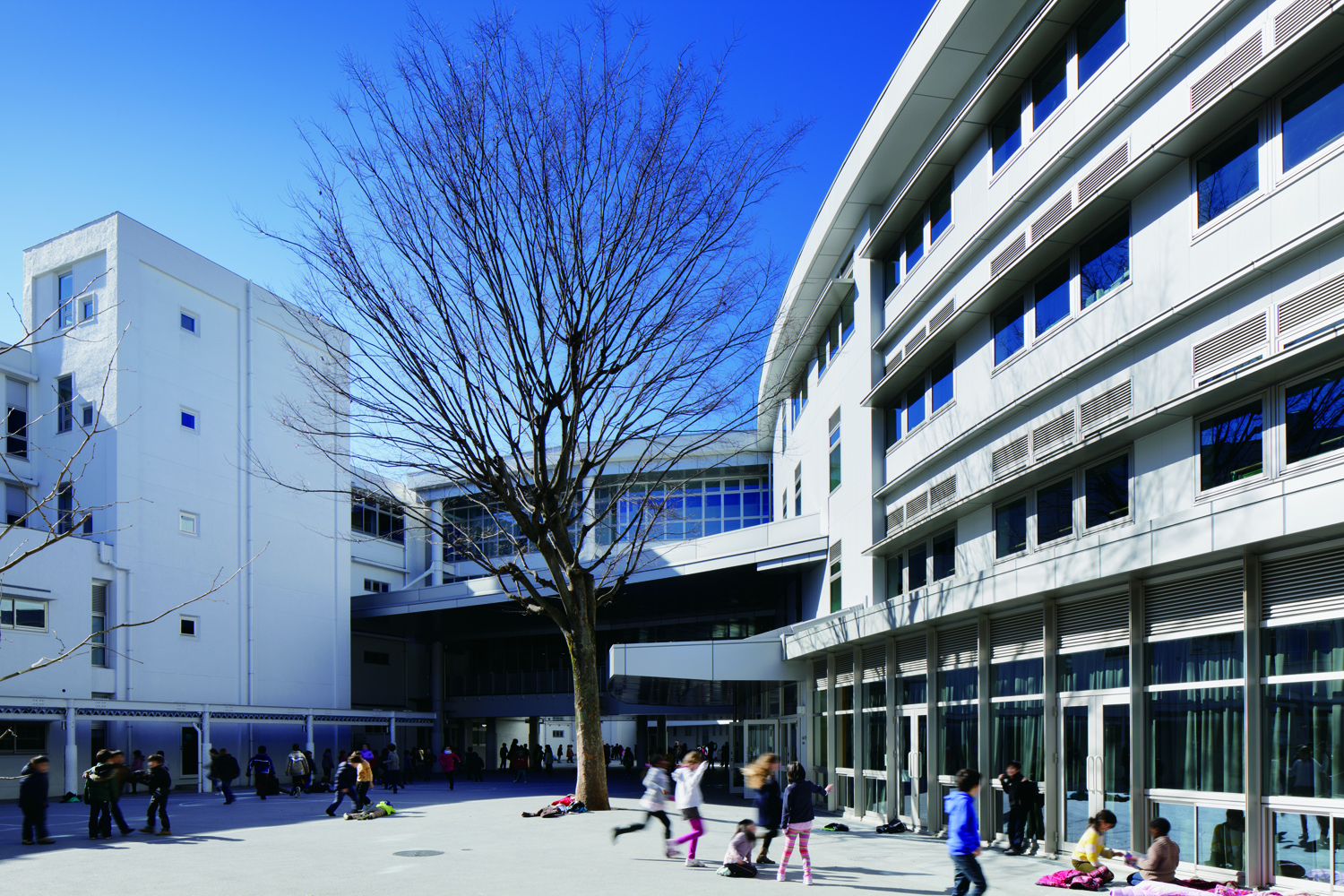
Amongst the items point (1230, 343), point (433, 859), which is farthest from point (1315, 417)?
point (433, 859)

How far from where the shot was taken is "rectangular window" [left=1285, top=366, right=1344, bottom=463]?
1004 centimetres

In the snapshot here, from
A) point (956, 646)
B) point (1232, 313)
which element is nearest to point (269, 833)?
point (956, 646)

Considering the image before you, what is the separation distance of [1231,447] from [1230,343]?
1.10 meters

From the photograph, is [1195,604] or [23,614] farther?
[23,614]

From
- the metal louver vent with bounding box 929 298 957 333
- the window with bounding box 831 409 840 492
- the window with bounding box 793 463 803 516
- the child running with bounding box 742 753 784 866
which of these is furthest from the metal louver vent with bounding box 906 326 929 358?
the window with bounding box 793 463 803 516

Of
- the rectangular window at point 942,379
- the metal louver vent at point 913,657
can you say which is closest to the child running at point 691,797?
the metal louver vent at point 913,657

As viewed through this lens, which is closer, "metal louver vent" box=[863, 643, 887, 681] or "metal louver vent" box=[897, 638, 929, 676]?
"metal louver vent" box=[897, 638, 929, 676]

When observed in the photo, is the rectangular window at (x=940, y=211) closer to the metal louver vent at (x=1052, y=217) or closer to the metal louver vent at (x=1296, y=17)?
the metal louver vent at (x=1052, y=217)

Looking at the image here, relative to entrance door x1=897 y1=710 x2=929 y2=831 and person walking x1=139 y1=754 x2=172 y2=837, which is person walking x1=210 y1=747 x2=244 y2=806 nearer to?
person walking x1=139 y1=754 x2=172 y2=837

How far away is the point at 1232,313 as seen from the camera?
37.2ft

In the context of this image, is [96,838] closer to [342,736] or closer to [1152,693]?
[1152,693]

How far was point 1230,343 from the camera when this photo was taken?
11.3 meters

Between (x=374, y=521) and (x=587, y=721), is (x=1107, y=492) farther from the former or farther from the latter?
(x=374, y=521)

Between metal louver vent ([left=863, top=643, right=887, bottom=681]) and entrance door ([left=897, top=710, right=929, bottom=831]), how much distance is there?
120 centimetres
